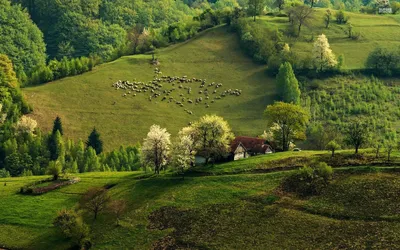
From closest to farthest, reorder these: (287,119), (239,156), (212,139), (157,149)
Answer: (212,139), (157,149), (239,156), (287,119)

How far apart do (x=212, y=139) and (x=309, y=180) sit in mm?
25529

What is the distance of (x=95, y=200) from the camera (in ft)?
393

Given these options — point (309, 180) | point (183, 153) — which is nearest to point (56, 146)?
point (183, 153)

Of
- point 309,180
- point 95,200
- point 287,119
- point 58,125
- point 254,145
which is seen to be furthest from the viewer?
point 58,125

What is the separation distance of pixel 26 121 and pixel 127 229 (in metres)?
84.7

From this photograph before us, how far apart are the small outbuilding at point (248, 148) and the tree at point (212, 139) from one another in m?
3.83

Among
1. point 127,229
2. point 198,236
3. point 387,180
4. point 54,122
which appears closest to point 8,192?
point 127,229

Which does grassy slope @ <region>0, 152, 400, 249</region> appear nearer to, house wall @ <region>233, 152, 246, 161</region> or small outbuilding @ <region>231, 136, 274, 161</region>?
house wall @ <region>233, 152, 246, 161</region>

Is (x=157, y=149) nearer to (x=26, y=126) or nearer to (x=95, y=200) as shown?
(x=95, y=200)

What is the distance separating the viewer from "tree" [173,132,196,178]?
410ft

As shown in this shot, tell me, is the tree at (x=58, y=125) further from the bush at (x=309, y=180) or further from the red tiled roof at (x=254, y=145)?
the bush at (x=309, y=180)

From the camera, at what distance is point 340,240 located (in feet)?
312

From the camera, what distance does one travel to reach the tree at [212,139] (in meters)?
130

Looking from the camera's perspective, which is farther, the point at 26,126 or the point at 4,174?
the point at 26,126
